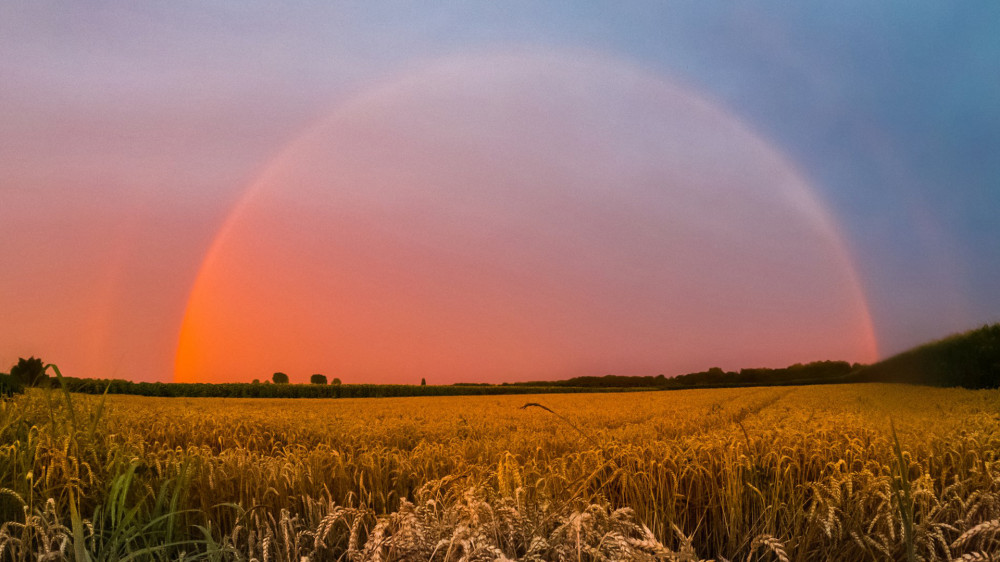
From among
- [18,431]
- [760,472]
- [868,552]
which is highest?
[18,431]

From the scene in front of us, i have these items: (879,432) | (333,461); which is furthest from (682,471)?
(879,432)

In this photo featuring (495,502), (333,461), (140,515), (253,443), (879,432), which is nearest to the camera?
(495,502)

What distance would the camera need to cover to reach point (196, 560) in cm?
333

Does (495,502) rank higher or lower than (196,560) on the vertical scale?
higher

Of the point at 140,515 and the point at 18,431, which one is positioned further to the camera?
the point at 18,431

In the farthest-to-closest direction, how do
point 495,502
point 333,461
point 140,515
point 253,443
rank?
point 253,443 < point 333,461 < point 140,515 < point 495,502

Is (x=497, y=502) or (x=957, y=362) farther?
(x=957, y=362)

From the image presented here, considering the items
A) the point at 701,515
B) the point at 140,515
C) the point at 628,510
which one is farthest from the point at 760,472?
the point at 140,515

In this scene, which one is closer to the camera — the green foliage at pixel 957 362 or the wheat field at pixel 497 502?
the wheat field at pixel 497 502

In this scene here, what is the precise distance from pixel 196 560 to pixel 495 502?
5.03ft

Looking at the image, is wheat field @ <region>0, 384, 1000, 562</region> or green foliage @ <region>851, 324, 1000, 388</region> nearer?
wheat field @ <region>0, 384, 1000, 562</region>

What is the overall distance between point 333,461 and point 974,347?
3440 centimetres

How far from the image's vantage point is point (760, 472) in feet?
14.9

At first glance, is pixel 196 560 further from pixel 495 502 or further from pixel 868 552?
pixel 868 552
